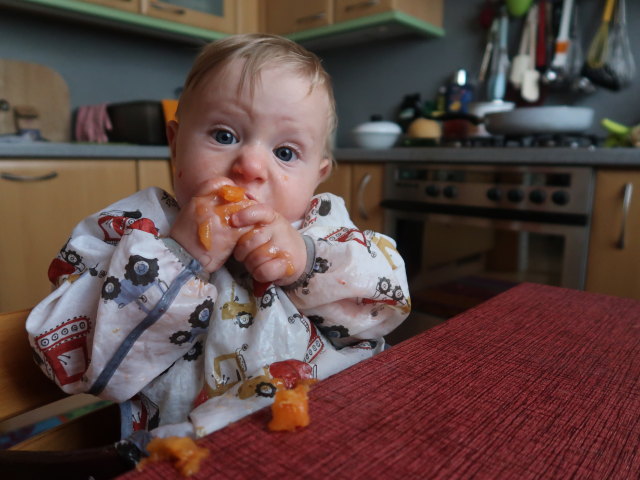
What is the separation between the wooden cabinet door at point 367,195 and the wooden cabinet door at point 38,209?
1.03 meters

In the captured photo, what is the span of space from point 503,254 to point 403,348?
154 cm

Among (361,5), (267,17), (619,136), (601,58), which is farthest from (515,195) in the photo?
(267,17)

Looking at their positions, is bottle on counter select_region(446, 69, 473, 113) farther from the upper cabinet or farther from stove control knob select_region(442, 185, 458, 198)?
stove control knob select_region(442, 185, 458, 198)

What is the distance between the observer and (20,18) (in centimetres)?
232

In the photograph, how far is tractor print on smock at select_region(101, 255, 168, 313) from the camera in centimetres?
51

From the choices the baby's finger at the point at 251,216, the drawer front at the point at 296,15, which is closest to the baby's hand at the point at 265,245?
the baby's finger at the point at 251,216

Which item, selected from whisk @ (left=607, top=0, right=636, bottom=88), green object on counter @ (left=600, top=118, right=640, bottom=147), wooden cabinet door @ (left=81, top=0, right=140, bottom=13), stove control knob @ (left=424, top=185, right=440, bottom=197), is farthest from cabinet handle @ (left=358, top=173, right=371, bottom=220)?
wooden cabinet door @ (left=81, top=0, right=140, bottom=13)

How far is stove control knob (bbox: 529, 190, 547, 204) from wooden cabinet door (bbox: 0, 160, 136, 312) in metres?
1.60

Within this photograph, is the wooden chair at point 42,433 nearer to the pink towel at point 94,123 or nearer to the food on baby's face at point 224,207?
the food on baby's face at point 224,207

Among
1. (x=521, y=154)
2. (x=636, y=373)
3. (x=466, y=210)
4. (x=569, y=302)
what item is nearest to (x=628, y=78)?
(x=521, y=154)

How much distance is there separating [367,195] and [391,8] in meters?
0.91

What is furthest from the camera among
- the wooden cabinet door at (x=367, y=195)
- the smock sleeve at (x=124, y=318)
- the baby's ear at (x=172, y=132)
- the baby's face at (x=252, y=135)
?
the wooden cabinet door at (x=367, y=195)

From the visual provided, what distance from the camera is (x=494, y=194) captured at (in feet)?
6.09

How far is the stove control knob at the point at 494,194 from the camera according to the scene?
185 centimetres
